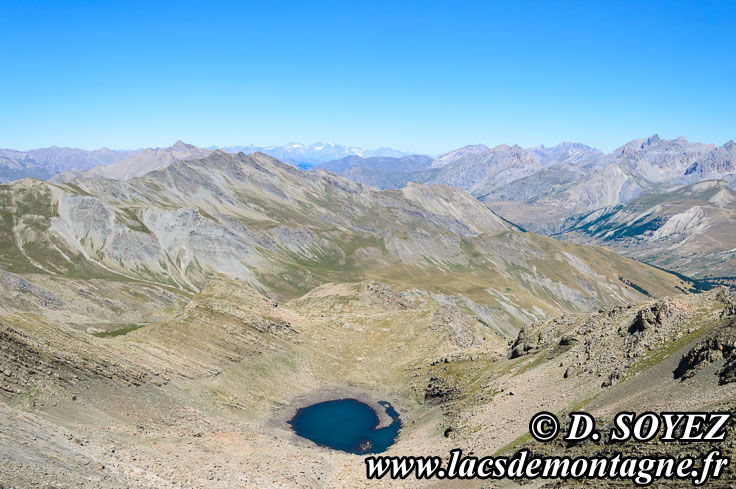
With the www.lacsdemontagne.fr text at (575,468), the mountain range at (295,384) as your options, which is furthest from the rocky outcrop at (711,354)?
the www.lacsdemontagne.fr text at (575,468)

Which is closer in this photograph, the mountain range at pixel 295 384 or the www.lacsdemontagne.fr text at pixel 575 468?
the www.lacsdemontagne.fr text at pixel 575 468

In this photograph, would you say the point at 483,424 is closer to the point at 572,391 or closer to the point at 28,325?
the point at 572,391

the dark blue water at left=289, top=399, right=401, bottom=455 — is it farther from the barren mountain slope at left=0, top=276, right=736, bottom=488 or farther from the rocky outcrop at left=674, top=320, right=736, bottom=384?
the rocky outcrop at left=674, top=320, right=736, bottom=384

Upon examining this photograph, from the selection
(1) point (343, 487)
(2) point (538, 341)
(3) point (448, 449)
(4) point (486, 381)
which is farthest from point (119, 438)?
(2) point (538, 341)

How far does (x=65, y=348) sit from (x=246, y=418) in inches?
1401

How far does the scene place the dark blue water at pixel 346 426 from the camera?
95.2 metres

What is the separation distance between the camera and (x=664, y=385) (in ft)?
206

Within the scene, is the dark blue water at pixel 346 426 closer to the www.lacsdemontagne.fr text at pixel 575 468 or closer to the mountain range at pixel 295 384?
the mountain range at pixel 295 384

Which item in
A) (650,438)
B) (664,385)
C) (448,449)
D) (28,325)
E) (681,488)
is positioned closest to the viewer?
(681,488)

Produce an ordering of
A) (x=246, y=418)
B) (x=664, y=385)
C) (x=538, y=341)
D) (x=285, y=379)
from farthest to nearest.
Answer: (x=285, y=379) → (x=538, y=341) → (x=246, y=418) → (x=664, y=385)

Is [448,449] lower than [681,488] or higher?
lower

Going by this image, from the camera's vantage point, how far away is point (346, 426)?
103 metres

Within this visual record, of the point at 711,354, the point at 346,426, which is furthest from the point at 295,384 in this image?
the point at 711,354

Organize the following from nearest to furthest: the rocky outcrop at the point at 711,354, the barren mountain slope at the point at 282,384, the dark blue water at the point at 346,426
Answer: the barren mountain slope at the point at 282,384 → the rocky outcrop at the point at 711,354 → the dark blue water at the point at 346,426
